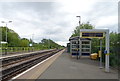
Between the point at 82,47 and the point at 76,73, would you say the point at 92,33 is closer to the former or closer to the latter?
the point at 76,73

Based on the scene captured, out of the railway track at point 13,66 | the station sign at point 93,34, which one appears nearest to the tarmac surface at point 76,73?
the railway track at point 13,66

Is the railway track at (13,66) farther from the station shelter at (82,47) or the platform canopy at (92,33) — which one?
the platform canopy at (92,33)

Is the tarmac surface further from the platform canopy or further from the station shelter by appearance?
the station shelter

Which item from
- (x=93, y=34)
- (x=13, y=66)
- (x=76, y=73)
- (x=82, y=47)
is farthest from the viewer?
(x=82, y=47)

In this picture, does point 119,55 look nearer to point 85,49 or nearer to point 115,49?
point 115,49

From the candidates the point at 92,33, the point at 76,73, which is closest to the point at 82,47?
the point at 92,33

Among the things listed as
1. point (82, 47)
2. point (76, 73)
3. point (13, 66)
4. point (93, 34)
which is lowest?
point (13, 66)

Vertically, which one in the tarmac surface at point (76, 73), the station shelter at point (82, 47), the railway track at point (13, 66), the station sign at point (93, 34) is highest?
the station sign at point (93, 34)

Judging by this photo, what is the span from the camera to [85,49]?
2477 cm

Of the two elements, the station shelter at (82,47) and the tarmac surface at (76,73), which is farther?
the station shelter at (82,47)

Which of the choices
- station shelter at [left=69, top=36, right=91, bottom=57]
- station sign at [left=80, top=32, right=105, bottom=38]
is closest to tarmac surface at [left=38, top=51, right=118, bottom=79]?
station sign at [left=80, top=32, right=105, bottom=38]

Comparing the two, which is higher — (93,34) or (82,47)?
(93,34)

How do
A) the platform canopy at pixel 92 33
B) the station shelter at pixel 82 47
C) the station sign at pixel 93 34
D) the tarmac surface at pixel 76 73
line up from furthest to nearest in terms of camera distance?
1. the station shelter at pixel 82 47
2. the station sign at pixel 93 34
3. the platform canopy at pixel 92 33
4. the tarmac surface at pixel 76 73

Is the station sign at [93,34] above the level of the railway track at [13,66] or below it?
above
